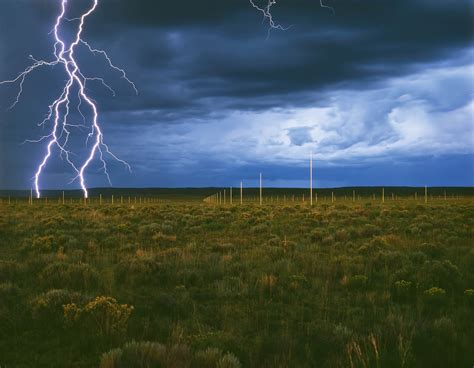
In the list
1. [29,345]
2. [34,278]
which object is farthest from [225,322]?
[34,278]

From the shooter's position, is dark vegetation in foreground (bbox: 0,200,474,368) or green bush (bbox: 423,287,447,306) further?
green bush (bbox: 423,287,447,306)

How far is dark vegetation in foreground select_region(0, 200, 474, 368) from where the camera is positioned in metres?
5.41

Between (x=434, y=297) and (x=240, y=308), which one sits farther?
(x=434, y=297)

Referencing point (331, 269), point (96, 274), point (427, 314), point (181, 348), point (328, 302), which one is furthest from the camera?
point (331, 269)

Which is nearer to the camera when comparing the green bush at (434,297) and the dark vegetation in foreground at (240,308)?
the dark vegetation in foreground at (240,308)

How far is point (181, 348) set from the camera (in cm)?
516

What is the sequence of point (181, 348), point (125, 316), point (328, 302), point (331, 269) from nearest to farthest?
point (181, 348)
point (125, 316)
point (328, 302)
point (331, 269)

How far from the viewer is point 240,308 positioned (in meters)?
7.66

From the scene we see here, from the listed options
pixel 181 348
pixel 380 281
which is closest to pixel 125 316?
pixel 181 348

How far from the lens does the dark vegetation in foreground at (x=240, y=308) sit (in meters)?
5.41

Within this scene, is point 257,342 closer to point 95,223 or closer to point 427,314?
point 427,314

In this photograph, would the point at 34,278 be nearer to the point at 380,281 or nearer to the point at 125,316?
the point at 125,316

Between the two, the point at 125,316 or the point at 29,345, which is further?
the point at 125,316

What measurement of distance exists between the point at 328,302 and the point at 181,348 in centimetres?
367
